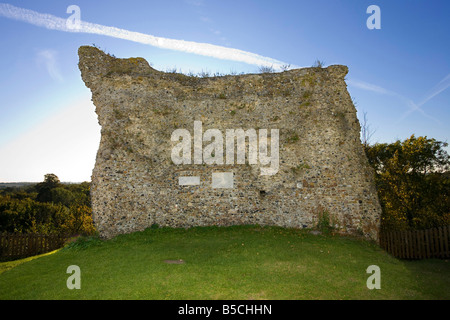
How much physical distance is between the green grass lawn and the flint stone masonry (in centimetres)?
126

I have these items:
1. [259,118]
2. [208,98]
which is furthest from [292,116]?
[208,98]

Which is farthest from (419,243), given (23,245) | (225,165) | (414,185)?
(23,245)

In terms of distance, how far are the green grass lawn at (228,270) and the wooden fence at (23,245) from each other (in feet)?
14.0

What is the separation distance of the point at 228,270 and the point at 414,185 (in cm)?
1647

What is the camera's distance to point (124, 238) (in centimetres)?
1215

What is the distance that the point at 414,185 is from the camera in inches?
706

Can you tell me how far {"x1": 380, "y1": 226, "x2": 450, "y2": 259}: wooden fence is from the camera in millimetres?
10820

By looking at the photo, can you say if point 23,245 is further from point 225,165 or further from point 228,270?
point 228,270

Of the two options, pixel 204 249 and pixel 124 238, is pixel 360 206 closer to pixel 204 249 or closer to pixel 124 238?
pixel 204 249

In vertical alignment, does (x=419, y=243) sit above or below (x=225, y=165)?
below

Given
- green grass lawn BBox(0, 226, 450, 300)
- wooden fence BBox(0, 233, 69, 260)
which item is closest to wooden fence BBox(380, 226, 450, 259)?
green grass lawn BBox(0, 226, 450, 300)

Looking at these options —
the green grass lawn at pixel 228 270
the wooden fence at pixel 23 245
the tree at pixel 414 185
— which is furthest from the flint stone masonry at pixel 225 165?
the tree at pixel 414 185

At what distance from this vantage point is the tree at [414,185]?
56.7 ft

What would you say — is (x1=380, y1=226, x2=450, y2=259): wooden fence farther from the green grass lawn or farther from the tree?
the tree
